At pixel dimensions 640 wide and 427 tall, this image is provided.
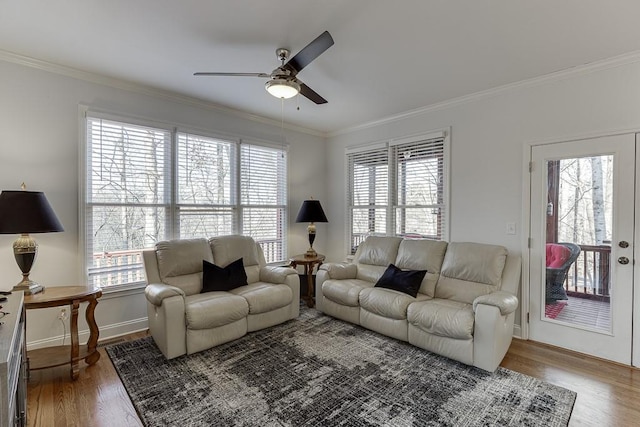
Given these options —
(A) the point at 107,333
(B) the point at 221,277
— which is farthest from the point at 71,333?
(B) the point at 221,277

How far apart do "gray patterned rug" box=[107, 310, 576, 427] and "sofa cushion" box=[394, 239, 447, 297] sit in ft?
2.53

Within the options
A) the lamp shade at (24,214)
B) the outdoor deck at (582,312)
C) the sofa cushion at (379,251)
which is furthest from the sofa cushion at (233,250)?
the outdoor deck at (582,312)

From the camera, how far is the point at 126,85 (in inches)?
131

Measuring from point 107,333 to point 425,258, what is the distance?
3580 mm

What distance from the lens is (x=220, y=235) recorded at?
13.6 ft

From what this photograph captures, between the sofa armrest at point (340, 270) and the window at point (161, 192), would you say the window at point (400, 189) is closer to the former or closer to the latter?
the sofa armrest at point (340, 270)

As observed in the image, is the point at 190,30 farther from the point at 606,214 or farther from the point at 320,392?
the point at 606,214

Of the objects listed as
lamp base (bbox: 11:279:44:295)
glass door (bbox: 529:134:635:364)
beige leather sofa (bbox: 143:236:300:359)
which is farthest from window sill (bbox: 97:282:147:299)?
glass door (bbox: 529:134:635:364)

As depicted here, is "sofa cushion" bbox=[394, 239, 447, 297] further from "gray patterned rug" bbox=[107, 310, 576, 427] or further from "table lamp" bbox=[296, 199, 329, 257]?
"table lamp" bbox=[296, 199, 329, 257]

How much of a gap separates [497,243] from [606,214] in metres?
0.96

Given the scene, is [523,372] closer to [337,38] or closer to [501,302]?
[501,302]

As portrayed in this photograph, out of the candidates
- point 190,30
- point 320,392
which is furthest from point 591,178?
point 190,30

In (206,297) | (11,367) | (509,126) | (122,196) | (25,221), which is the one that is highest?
(509,126)

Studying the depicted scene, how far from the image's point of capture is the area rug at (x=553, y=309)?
3.09 metres
